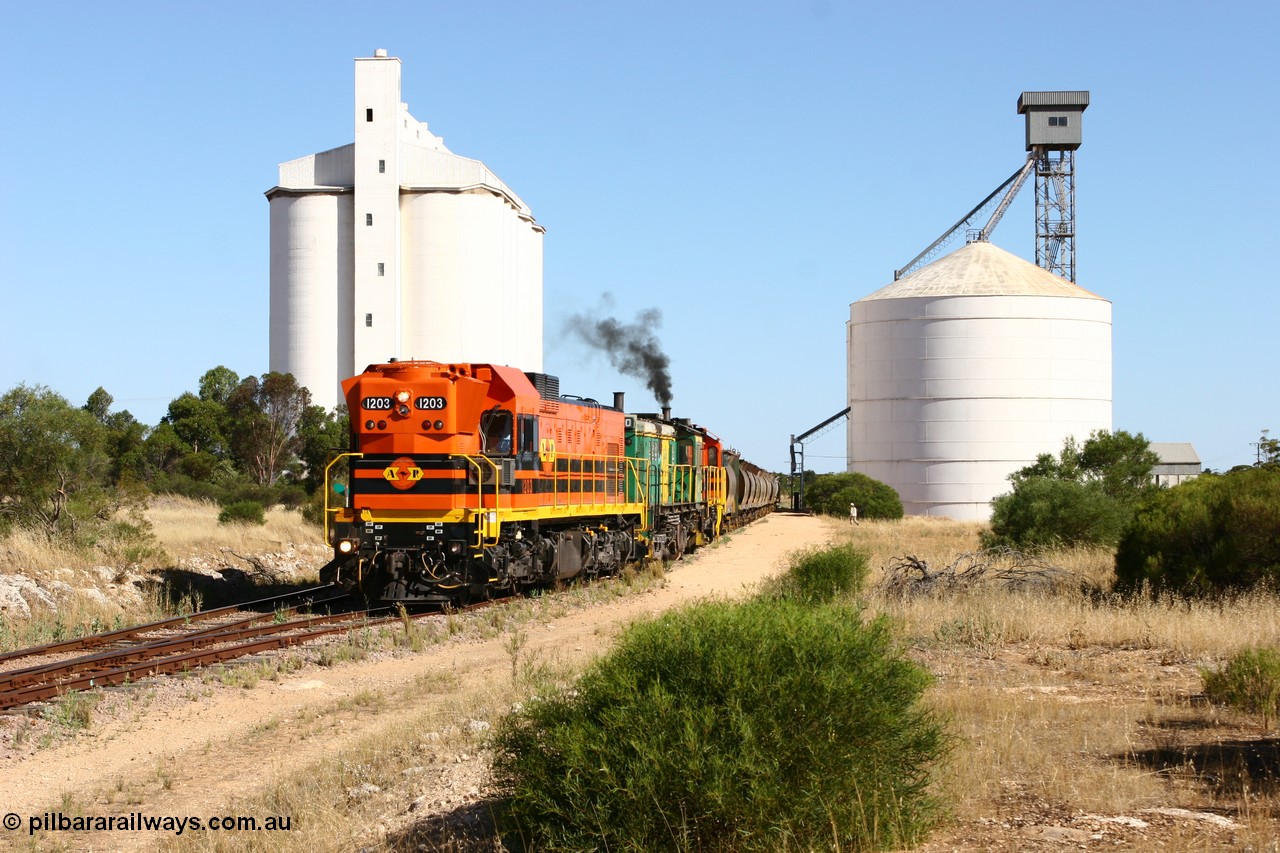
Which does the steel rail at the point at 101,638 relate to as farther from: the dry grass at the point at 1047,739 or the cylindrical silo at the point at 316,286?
the cylindrical silo at the point at 316,286

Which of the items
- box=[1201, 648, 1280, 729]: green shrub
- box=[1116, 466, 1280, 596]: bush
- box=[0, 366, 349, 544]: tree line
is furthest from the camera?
box=[0, 366, 349, 544]: tree line

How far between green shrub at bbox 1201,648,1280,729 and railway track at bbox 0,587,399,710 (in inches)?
449

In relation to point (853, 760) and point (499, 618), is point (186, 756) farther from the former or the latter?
Result: point (499, 618)

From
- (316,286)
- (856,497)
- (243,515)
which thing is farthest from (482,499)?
(316,286)

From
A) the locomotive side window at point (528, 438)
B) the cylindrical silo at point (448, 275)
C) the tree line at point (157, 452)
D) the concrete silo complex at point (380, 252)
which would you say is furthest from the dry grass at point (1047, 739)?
the concrete silo complex at point (380, 252)

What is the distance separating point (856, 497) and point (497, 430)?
48943 mm

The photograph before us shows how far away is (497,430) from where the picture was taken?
21.9m

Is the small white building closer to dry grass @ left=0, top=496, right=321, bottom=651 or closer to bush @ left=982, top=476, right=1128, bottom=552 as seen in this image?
bush @ left=982, top=476, right=1128, bottom=552

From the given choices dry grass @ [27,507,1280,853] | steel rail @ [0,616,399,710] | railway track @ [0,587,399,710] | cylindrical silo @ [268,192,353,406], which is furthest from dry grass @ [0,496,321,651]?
cylindrical silo @ [268,192,353,406]

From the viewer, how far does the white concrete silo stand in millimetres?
69938

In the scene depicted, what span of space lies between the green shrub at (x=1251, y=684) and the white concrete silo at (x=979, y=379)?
5942 centimetres

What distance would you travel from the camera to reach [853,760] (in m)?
7.44

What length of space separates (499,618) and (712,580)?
10111 millimetres

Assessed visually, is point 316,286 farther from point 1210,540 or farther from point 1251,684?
point 1251,684
